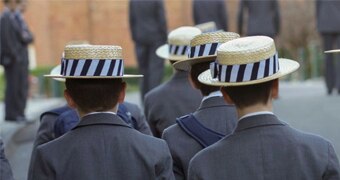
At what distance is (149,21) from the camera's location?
15.1m

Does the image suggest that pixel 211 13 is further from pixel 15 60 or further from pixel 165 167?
pixel 165 167

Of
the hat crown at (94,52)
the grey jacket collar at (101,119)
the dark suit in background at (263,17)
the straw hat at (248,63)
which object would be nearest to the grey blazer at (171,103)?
the hat crown at (94,52)

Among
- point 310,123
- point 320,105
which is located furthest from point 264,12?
point 310,123

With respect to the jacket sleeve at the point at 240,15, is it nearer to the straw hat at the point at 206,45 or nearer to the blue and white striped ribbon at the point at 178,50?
the blue and white striped ribbon at the point at 178,50

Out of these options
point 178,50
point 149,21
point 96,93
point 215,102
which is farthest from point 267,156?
point 149,21

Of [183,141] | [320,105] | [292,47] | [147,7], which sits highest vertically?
[183,141]

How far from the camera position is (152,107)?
260 inches

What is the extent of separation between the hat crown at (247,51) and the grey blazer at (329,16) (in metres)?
11.3

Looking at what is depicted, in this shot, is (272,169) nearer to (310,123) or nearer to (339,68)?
(310,123)

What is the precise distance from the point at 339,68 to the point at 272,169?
1189cm

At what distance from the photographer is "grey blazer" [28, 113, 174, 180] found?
429cm

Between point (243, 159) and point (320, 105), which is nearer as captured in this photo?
point (243, 159)

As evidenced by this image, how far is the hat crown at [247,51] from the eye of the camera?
4043 mm

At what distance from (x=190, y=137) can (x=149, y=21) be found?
10339 mm
